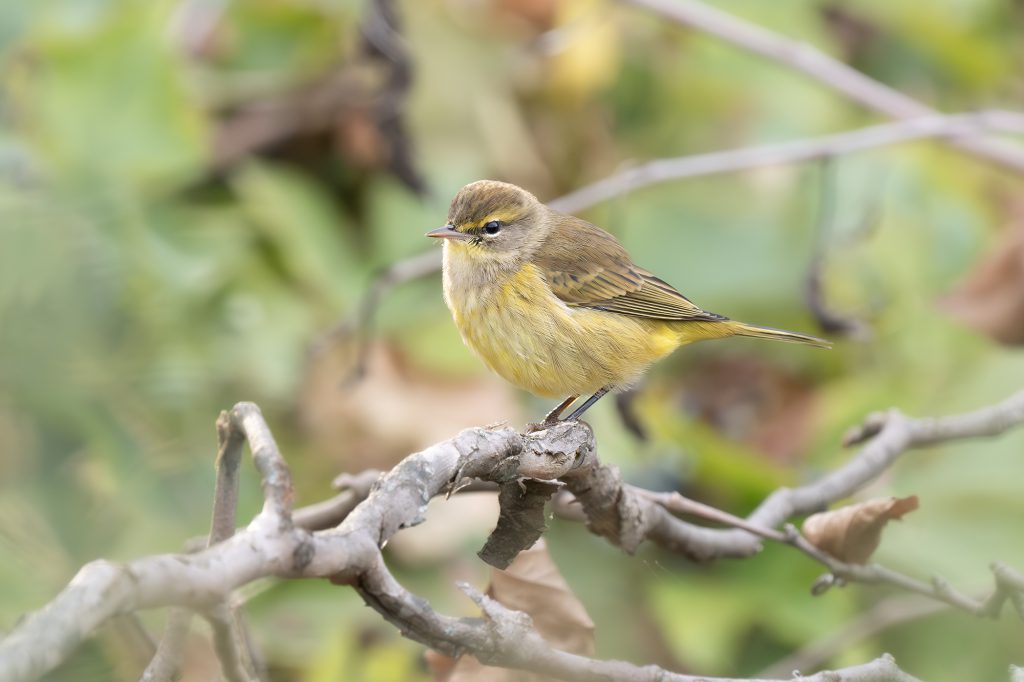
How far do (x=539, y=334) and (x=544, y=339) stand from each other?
0.07 ft

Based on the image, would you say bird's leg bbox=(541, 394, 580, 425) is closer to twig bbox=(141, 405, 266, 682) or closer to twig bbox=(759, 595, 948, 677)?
twig bbox=(759, 595, 948, 677)

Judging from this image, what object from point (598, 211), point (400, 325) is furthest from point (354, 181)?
point (598, 211)

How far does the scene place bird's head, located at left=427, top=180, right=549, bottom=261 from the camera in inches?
139

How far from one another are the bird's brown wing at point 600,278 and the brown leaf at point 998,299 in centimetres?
148

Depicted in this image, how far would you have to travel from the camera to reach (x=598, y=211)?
19.1 ft

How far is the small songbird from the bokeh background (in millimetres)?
212

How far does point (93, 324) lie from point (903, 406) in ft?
11.1

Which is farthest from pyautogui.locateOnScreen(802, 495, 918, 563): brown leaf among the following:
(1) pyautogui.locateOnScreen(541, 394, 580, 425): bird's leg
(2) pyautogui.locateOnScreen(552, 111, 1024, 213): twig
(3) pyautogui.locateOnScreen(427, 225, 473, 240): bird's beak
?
(2) pyautogui.locateOnScreen(552, 111, 1024, 213): twig

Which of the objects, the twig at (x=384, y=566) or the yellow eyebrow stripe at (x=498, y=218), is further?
the yellow eyebrow stripe at (x=498, y=218)

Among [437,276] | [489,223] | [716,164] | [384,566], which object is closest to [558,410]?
[489,223]

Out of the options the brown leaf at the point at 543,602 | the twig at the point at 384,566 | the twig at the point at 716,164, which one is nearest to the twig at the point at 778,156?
the twig at the point at 716,164

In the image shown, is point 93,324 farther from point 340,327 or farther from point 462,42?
point 462,42

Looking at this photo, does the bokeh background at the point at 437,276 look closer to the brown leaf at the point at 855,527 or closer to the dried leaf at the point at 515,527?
the dried leaf at the point at 515,527

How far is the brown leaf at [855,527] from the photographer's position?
7.50 ft
